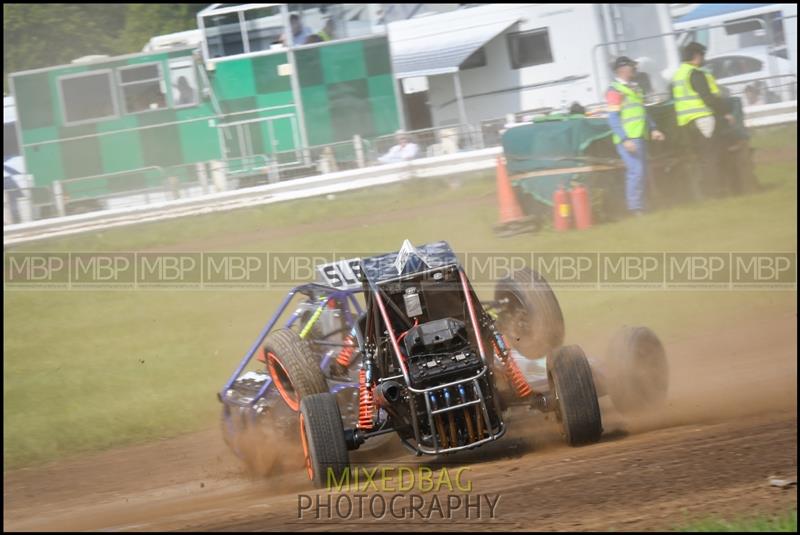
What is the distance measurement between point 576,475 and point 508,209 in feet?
27.0

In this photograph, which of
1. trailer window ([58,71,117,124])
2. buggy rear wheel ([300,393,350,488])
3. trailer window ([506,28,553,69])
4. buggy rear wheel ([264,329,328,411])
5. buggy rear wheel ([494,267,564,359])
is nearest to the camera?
buggy rear wheel ([300,393,350,488])

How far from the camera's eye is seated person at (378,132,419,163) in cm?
1488

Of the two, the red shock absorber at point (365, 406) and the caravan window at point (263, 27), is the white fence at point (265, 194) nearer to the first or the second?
the caravan window at point (263, 27)

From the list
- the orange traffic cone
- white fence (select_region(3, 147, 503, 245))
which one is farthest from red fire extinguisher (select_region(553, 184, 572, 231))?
white fence (select_region(3, 147, 503, 245))

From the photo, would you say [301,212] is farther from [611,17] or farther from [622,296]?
[611,17]

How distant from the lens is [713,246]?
11617 millimetres

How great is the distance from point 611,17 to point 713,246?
6013 millimetres

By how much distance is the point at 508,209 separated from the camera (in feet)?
42.1

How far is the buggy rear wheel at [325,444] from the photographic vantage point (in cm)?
530

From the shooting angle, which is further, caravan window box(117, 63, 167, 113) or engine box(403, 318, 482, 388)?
caravan window box(117, 63, 167, 113)

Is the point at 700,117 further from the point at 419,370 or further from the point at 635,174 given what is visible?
the point at 419,370

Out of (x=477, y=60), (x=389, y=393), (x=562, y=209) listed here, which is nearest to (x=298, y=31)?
(x=477, y=60)

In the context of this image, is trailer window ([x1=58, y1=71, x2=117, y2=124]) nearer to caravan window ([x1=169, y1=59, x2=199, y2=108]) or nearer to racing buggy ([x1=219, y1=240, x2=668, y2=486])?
caravan window ([x1=169, y1=59, x2=199, y2=108])

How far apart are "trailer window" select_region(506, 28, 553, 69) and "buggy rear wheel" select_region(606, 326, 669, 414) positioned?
412 inches
